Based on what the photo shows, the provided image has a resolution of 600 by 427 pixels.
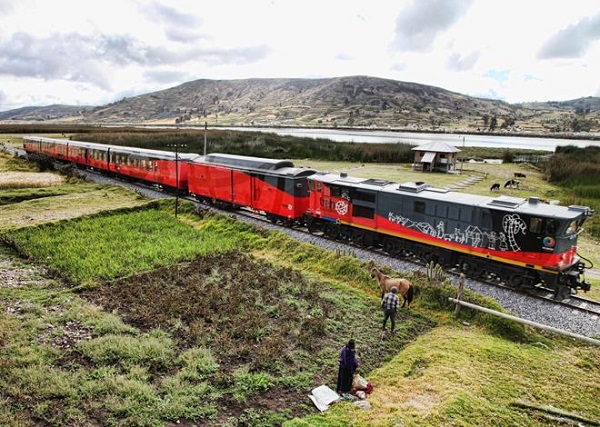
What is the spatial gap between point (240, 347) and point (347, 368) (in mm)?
3450

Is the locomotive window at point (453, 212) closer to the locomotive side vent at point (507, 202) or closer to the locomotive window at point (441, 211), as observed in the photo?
the locomotive window at point (441, 211)

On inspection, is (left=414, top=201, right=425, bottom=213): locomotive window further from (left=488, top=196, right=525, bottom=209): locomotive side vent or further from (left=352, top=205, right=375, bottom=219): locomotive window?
(left=488, top=196, right=525, bottom=209): locomotive side vent

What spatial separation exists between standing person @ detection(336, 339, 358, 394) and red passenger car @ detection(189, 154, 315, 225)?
16.1 meters

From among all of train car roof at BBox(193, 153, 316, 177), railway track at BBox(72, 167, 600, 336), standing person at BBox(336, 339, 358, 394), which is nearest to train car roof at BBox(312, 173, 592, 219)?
train car roof at BBox(193, 153, 316, 177)

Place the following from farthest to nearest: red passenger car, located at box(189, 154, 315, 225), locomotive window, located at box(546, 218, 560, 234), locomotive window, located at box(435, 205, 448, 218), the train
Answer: red passenger car, located at box(189, 154, 315, 225) → locomotive window, located at box(435, 205, 448, 218) → the train → locomotive window, located at box(546, 218, 560, 234)

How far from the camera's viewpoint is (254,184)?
91.8 feet

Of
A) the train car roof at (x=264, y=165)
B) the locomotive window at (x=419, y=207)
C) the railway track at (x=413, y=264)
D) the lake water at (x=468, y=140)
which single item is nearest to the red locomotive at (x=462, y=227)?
the locomotive window at (x=419, y=207)

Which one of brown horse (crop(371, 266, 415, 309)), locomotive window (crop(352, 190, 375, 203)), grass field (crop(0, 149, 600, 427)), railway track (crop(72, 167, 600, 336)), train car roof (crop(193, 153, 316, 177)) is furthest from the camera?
train car roof (crop(193, 153, 316, 177))

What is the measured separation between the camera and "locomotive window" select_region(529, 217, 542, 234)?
53.4 ft

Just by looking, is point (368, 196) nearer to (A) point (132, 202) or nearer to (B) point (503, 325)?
(B) point (503, 325)

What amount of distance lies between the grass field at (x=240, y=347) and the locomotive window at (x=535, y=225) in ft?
12.9

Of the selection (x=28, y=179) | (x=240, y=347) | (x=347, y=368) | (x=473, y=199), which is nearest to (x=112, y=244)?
(x=240, y=347)

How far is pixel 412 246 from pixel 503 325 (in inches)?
292

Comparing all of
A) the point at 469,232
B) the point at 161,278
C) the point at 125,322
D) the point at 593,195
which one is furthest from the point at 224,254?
the point at 593,195
